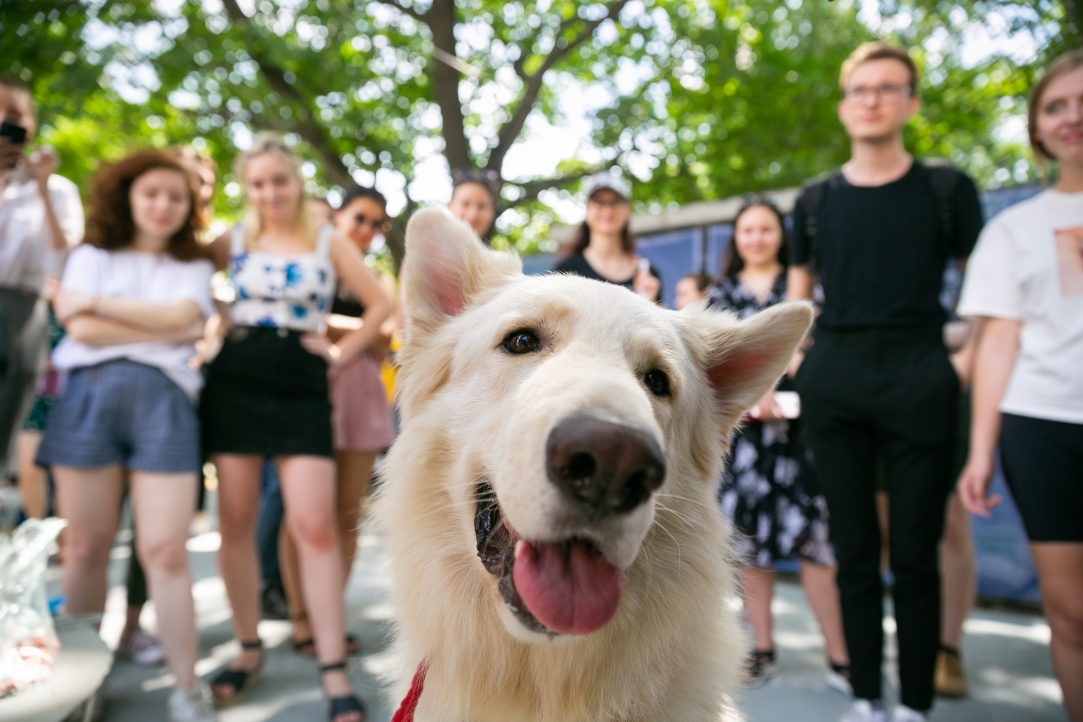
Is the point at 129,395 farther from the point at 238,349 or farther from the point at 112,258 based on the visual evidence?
the point at 112,258

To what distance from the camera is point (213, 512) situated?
8.42 metres

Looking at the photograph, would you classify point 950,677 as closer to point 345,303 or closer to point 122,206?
point 345,303

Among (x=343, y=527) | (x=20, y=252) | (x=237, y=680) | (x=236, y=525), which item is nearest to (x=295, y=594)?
(x=343, y=527)

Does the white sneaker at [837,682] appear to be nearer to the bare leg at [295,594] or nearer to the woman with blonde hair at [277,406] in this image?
the woman with blonde hair at [277,406]

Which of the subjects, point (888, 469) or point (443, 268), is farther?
point (888, 469)

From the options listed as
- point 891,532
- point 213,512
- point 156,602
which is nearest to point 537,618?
point 891,532

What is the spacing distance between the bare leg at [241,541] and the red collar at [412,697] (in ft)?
5.98

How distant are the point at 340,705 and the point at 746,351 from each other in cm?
246

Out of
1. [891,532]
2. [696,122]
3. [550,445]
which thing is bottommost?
[891,532]

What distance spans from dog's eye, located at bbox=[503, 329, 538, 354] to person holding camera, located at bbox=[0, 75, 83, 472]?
111 inches

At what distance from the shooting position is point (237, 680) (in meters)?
3.29

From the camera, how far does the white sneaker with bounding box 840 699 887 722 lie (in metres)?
2.90

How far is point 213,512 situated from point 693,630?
8268 mm

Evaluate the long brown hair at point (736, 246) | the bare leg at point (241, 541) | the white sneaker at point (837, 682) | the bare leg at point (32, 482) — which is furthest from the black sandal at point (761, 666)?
the bare leg at point (32, 482)
